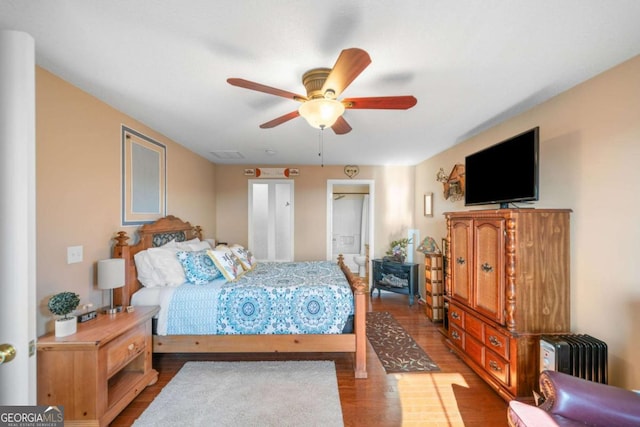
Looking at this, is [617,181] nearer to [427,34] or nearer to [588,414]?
[588,414]

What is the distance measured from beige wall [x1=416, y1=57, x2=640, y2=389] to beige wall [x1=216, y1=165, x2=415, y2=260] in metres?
2.75

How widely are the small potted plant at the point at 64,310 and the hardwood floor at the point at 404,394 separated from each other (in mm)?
765

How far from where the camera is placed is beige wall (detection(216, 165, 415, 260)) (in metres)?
4.85

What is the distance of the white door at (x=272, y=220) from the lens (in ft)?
16.0

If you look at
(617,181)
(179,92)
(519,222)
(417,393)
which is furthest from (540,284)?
(179,92)

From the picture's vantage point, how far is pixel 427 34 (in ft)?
4.44

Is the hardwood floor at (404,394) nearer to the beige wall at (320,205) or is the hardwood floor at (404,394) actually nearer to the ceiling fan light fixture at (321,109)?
the ceiling fan light fixture at (321,109)

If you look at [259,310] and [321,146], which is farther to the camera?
[321,146]

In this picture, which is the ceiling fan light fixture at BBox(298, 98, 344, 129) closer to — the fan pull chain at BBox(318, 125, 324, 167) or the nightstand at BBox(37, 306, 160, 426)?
the fan pull chain at BBox(318, 125, 324, 167)

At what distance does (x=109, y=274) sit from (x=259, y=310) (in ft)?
4.08

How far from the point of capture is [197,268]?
2.59 meters

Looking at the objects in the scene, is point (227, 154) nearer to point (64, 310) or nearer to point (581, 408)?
point (64, 310)

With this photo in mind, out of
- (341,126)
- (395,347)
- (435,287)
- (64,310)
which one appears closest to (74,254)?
(64,310)

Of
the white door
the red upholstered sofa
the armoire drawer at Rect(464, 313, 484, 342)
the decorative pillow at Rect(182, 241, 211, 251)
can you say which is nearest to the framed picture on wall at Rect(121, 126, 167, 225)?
the decorative pillow at Rect(182, 241, 211, 251)
